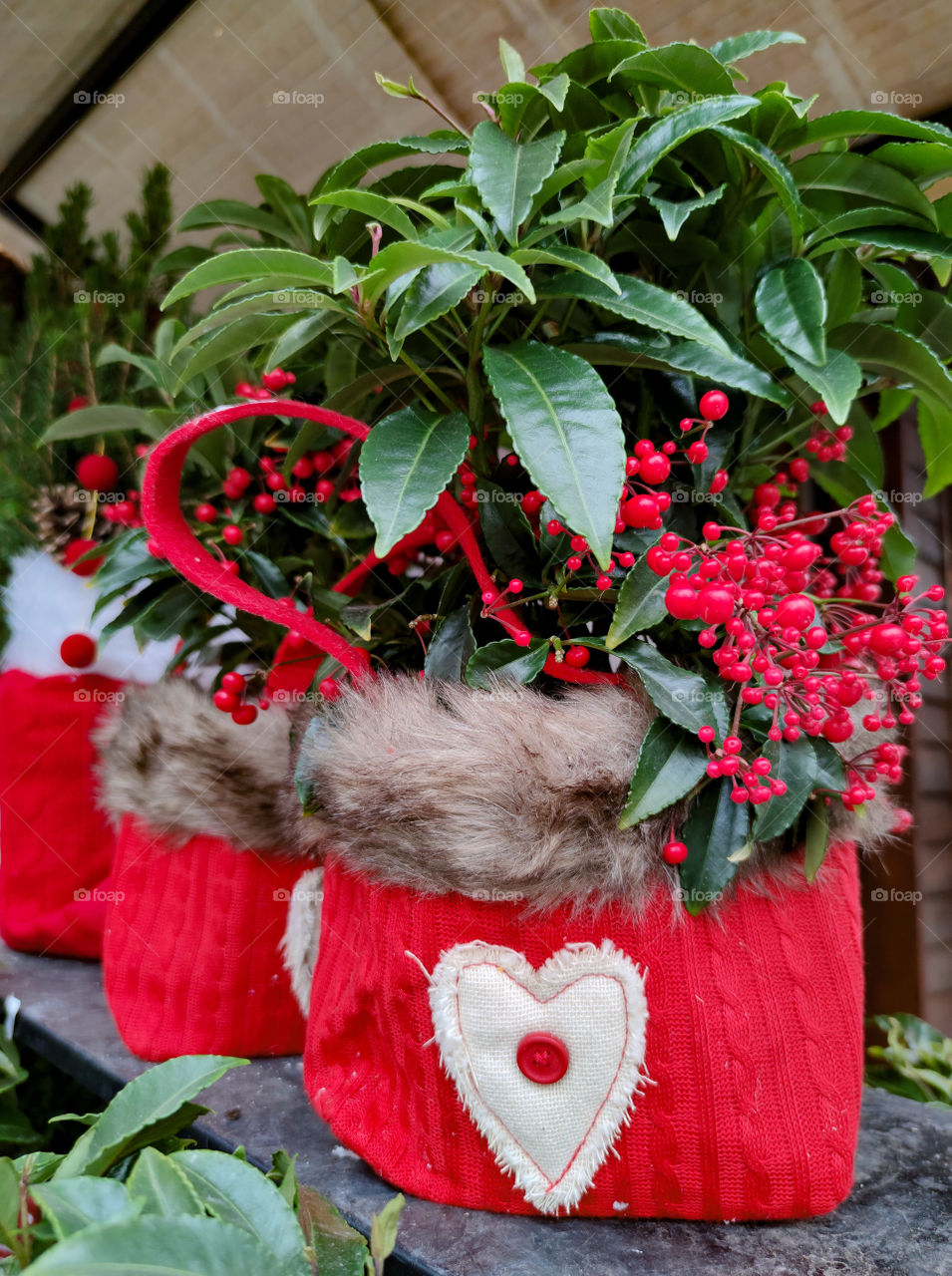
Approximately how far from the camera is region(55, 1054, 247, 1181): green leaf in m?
0.42

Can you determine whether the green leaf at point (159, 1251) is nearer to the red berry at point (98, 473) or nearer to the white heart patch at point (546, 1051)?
the white heart patch at point (546, 1051)

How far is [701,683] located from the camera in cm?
53

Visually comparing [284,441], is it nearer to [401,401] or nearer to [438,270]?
[401,401]

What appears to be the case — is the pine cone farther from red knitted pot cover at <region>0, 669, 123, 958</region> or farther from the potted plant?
the potted plant

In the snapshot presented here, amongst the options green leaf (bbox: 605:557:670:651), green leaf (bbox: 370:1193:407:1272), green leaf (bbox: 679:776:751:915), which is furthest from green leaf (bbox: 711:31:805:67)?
green leaf (bbox: 370:1193:407:1272)

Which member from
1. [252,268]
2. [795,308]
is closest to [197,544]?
[252,268]

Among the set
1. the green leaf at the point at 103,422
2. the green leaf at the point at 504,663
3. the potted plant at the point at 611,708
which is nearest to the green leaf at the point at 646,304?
the potted plant at the point at 611,708

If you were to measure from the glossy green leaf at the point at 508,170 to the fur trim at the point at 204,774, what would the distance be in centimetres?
47

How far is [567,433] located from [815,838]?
0.98 feet

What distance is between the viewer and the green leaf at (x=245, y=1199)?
0.38 m

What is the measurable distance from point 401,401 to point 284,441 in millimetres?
Result: 171

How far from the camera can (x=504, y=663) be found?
568 mm

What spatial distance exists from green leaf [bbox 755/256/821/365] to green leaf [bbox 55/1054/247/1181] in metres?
0.50

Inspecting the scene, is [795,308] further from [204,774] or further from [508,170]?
[204,774]
